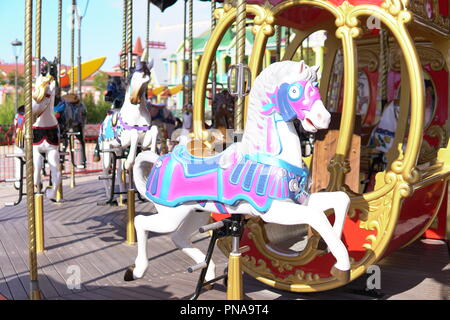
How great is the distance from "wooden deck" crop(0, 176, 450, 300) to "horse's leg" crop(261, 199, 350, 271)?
4.32 ft

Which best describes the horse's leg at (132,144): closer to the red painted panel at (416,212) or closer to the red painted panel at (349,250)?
the red painted panel at (349,250)

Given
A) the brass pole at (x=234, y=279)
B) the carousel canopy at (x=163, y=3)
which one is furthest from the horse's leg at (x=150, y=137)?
the brass pole at (x=234, y=279)

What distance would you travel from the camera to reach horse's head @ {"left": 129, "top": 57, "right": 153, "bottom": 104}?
614 cm

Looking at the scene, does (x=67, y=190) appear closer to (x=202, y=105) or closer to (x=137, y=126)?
(x=137, y=126)

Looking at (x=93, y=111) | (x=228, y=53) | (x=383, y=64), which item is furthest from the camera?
(x=228, y=53)

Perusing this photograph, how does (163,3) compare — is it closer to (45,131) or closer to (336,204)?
(45,131)

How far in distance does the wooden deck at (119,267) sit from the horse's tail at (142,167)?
1.00 meters

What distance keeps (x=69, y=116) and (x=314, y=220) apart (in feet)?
22.0

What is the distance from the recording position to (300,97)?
3088 millimetres

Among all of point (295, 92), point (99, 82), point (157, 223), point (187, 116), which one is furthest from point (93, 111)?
point (99, 82)

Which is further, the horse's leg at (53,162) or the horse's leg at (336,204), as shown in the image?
the horse's leg at (53,162)

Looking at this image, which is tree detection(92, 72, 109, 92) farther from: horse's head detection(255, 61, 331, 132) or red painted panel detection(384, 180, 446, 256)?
horse's head detection(255, 61, 331, 132)

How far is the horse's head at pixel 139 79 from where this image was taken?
614 cm
